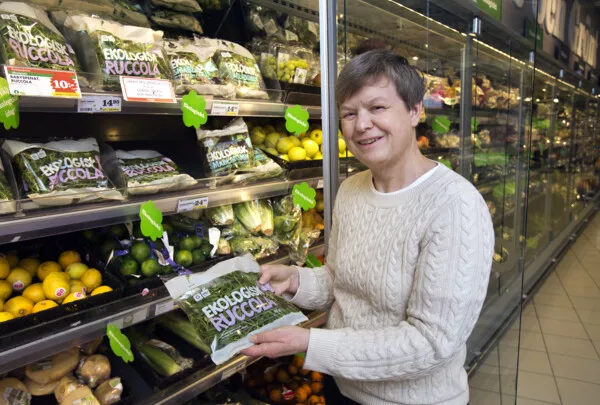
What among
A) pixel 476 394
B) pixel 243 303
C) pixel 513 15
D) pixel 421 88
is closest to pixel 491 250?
pixel 421 88

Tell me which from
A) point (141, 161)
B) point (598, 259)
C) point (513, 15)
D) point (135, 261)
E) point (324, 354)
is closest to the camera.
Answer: point (324, 354)

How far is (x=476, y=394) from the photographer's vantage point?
2465 millimetres

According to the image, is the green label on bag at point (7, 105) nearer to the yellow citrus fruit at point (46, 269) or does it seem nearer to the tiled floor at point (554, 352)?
the yellow citrus fruit at point (46, 269)

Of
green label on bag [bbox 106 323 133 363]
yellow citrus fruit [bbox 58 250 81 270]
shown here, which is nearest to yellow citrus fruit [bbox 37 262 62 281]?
yellow citrus fruit [bbox 58 250 81 270]

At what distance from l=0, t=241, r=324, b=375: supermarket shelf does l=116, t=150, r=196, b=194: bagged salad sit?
364 mm

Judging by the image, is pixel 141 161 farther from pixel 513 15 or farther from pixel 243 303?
pixel 513 15

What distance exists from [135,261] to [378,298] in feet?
3.00

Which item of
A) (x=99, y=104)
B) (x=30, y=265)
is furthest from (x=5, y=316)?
(x=99, y=104)

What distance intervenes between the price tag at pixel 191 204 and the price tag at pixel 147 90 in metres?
0.36

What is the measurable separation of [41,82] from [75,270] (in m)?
0.66

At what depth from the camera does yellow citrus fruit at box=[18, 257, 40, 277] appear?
156 cm

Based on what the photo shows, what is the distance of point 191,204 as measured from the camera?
1643 millimetres

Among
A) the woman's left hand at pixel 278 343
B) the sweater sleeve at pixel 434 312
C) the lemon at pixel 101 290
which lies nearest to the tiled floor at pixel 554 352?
the sweater sleeve at pixel 434 312

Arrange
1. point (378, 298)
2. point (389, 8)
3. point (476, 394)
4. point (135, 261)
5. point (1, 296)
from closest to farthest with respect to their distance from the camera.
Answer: point (378, 298) < point (1, 296) < point (135, 261) < point (389, 8) < point (476, 394)
